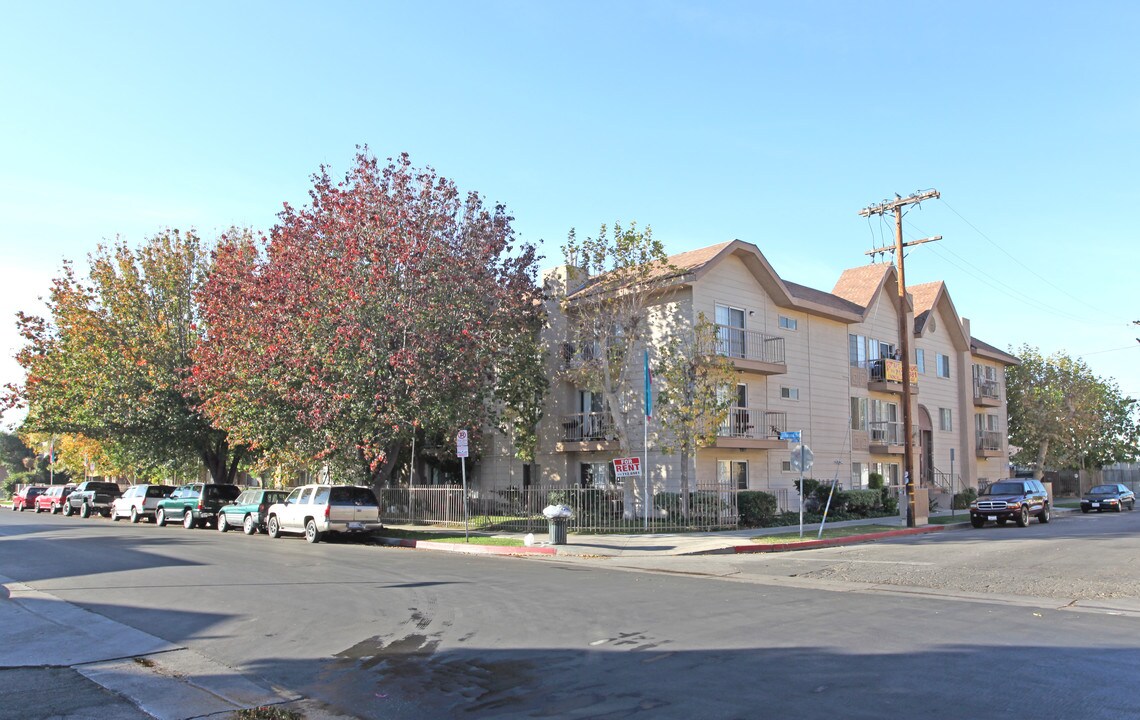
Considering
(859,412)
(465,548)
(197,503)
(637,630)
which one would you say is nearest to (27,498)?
(197,503)

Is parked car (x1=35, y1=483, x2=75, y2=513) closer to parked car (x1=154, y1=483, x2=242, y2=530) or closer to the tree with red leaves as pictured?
parked car (x1=154, y1=483, x2=242, y2=530)

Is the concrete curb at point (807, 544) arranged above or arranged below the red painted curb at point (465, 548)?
above

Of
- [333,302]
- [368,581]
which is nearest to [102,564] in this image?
[368,581]

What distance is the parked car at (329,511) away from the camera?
23.9 metres

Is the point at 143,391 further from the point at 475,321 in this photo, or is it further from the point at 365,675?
the point at 365,675

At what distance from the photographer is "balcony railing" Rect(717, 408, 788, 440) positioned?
29580 millimetres

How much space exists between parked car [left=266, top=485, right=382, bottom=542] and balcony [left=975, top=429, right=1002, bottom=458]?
35.4m

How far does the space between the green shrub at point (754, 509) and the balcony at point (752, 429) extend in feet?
6.98

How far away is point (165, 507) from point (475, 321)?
16649mm

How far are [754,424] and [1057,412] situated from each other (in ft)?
94.2

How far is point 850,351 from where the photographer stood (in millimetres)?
37031

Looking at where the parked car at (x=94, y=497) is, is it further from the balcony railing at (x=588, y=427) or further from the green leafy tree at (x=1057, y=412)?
the green leafy tree at (x=1057, y=412)

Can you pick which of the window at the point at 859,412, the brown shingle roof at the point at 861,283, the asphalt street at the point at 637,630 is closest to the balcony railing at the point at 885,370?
the window at the point at 859,412

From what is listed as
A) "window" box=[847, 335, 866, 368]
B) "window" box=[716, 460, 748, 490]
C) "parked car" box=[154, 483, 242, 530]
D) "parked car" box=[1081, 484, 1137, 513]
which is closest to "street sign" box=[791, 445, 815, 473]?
"window" box=[716, 460, 748, 490]
